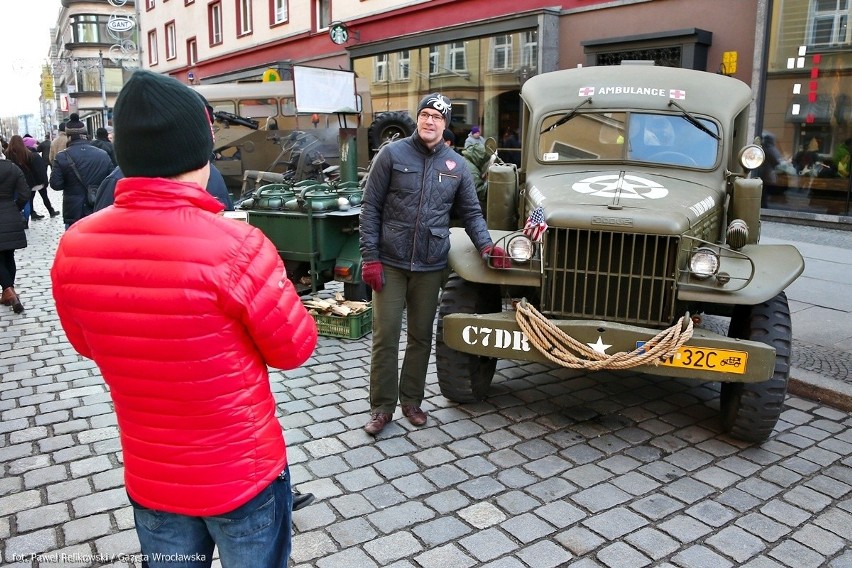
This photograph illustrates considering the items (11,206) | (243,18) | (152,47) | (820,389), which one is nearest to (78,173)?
(11,206)

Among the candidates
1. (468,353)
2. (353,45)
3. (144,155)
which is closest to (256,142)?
(353,45)

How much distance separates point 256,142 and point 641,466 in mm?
10980

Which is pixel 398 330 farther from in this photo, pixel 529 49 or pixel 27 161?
pixel 529 49

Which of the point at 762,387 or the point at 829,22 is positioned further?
the point at 829,22

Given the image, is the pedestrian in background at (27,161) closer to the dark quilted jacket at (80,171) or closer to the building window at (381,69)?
the dark quilted jacket at (80,171)

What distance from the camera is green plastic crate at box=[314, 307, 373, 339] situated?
21.0ft

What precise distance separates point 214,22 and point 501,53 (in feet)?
61.1

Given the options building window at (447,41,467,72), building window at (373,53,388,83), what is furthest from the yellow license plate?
building window at (373,53,388,83)

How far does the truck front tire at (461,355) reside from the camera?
478 centimetres

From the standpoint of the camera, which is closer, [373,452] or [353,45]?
[373,452]

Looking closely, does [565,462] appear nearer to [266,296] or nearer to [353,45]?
[266,296]

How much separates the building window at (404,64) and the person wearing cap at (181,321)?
18120mm

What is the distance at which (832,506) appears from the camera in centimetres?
366

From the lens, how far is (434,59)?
719 inches
